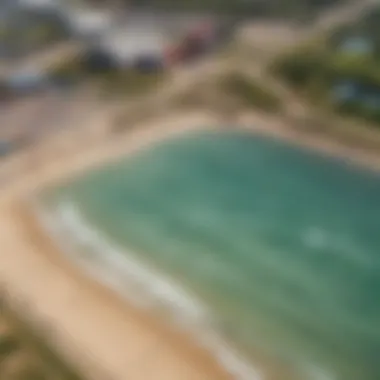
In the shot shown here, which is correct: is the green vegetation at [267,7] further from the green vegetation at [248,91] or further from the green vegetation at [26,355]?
the green vegetation at [26,355]

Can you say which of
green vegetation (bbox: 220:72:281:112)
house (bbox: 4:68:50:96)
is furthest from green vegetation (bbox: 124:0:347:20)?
house (bbox: 4:68:50:96)

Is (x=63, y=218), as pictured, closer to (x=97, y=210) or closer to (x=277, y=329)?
(x=97, y=210)

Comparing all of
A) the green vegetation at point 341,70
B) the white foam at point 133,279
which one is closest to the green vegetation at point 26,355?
the white foam at point 133,279

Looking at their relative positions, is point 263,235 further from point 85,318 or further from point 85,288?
point 85,318

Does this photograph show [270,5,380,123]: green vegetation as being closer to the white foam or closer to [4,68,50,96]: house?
[4,68,50,96]: house

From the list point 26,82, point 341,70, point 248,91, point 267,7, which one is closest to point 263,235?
point 248,91

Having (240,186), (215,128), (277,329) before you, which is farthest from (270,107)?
(277,329)
